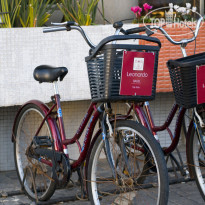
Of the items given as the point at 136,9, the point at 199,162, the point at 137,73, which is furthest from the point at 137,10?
the point at 137,73

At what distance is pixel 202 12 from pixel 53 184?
11.0 feet

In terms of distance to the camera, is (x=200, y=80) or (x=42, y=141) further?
(x=42, y=141)

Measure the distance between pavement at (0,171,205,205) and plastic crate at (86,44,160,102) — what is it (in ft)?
4.19

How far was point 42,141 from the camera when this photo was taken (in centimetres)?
376

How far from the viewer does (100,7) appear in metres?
5.76

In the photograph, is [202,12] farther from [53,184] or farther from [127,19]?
[53,184]

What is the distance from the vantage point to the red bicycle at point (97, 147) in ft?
9.36

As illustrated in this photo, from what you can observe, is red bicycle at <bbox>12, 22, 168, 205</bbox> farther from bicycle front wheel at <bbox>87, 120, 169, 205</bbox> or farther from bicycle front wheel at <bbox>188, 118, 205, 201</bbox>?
bicycle front wheel at <bbox>188, 118, 205, 201</bbox>

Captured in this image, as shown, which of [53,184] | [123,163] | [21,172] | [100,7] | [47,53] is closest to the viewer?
[123,163]

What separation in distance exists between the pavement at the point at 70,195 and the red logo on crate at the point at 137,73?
1.34 m

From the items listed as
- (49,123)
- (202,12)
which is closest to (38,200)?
(49,123)

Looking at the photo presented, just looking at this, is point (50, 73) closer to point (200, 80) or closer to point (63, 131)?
point (63, 131)

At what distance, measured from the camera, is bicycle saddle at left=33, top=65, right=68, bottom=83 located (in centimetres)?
360

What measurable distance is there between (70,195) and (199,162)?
1.21m
